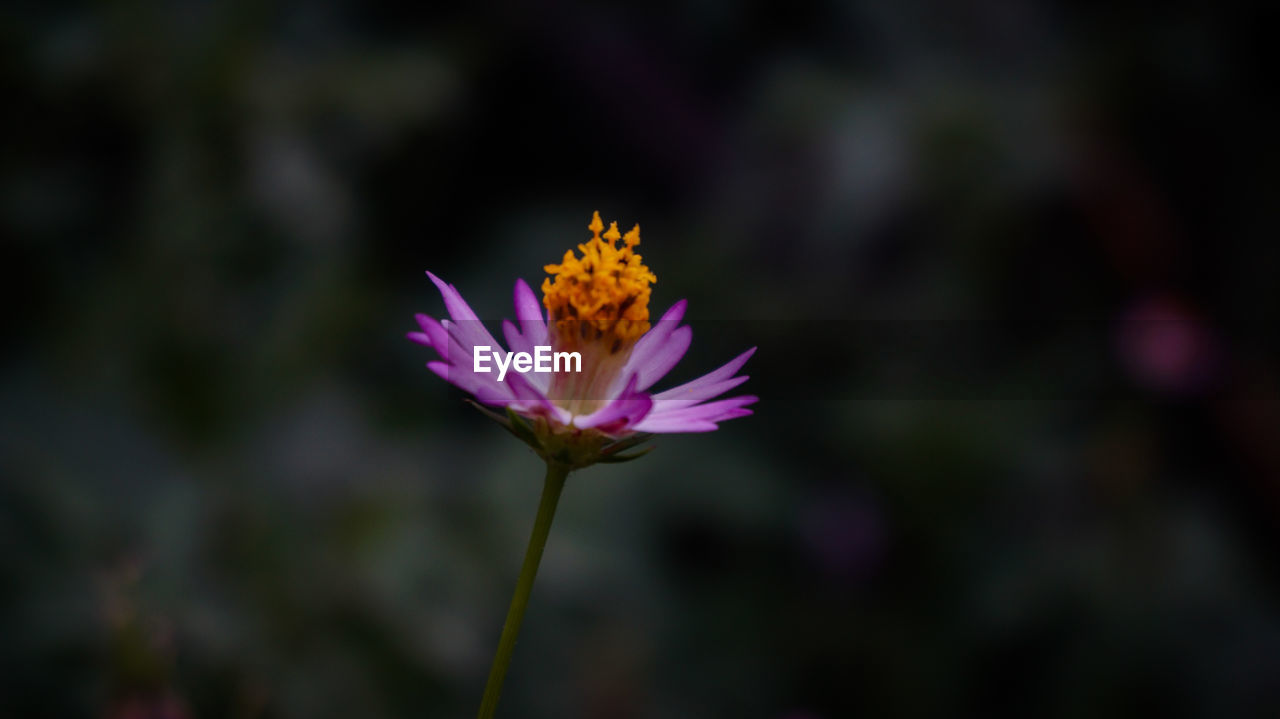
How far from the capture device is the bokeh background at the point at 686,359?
153 centimetres

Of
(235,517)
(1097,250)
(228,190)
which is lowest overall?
(235,517)

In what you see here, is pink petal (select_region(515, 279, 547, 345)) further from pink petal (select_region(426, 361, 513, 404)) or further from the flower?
pink petal (select_region(426, 361, 513, 404))

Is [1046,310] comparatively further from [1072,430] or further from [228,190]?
[228,190]

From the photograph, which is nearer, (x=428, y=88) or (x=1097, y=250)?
(x=428, y=88)

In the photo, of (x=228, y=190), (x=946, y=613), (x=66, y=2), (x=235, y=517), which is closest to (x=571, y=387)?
(x=235, y=517)

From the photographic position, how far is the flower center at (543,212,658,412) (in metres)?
0.69

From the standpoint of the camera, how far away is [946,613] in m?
2.03

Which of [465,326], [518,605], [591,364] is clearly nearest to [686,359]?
[591,364]

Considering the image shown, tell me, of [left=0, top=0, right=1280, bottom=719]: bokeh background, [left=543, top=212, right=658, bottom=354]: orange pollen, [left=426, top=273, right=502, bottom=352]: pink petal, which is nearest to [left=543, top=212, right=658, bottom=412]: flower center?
[left=543, top=212, right=658, bottom=354]: orange pollen

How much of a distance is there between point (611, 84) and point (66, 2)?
3.67 feet

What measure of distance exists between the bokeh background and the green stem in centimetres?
94

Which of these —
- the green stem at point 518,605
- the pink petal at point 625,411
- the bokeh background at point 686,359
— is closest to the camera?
the green stem at point 518,605

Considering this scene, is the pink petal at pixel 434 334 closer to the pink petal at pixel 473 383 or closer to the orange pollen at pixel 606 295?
the pink petal at pixel 473 383

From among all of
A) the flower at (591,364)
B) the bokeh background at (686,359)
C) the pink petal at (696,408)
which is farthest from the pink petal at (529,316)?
the bokeh background at (686,359)
